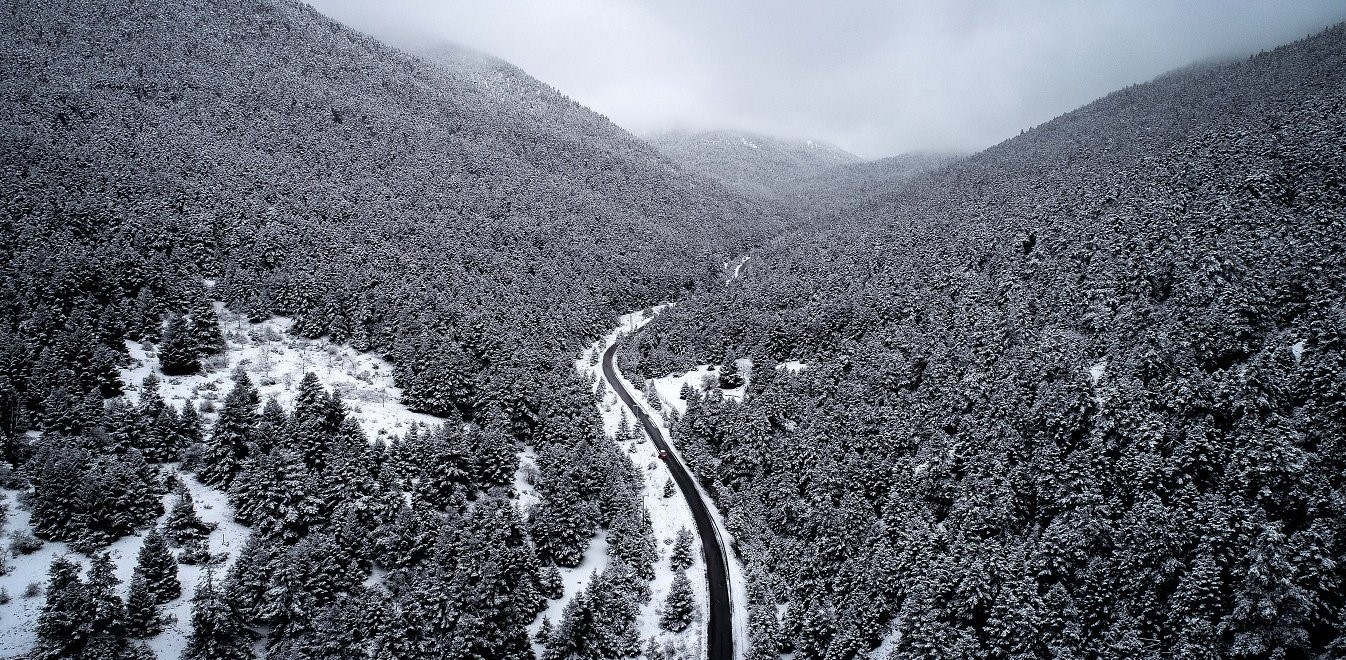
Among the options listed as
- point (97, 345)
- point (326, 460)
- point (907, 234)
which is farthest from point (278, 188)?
point (907, 234)

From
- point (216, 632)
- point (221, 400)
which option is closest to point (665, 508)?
point (216, 632)

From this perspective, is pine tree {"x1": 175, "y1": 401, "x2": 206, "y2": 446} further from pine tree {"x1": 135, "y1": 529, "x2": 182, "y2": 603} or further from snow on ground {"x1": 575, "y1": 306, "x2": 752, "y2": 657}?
snow on ground {"x1": 575, "y1": 306, "x2": 752, "y2": 657}

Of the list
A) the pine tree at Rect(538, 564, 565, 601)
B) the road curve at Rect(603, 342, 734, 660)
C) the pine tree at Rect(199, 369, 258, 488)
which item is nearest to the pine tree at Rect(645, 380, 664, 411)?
the road curve at Rect(603, 342, 734, 660)

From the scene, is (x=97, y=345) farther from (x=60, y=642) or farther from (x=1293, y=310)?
(x=1293, y=310)

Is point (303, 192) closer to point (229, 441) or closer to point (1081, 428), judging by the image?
point (229, 441)

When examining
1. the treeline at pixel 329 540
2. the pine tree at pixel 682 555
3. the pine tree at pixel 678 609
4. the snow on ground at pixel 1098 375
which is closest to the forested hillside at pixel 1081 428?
the snow on ground at pixel 1098 375

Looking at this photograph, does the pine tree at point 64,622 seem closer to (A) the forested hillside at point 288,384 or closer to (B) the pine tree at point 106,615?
(A) the forested hillside at point 288,384
